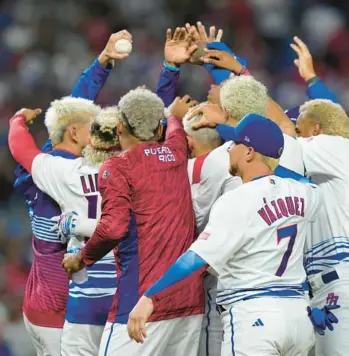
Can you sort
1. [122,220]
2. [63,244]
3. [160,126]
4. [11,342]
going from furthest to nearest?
[11,342], [63,244], [160,126], [122,220]

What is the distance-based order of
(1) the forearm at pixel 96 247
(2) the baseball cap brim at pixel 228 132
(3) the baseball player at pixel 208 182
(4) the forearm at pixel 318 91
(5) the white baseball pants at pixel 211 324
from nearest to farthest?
(2) the baseball cap brim at pixel 228 132 < (1) the forearm at pixel 96 247 < (3) the baseball player at pixel 208 182 < (5) the white baseball pants at pixel 211 324 < (4) the forearm at pixel 318 91

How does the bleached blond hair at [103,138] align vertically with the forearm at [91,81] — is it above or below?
below

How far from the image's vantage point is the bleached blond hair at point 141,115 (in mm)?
5680

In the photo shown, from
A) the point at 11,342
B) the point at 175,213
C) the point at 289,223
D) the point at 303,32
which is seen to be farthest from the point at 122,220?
the point at 303,32

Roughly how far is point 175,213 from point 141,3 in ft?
25.8

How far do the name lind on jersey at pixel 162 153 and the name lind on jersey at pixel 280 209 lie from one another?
0.78 metres

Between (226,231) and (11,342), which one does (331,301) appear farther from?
(11,342)

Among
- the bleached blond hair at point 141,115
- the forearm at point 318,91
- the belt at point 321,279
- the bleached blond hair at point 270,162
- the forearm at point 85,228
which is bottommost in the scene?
the belt at point 321,279

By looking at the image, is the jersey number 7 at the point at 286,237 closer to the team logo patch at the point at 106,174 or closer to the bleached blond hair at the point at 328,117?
the team logo patch at the point at 106,174

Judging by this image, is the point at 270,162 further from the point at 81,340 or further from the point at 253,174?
the point at 81,340

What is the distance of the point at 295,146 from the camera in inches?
234

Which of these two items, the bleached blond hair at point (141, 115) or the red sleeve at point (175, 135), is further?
the red sleeve at point (175, 135)

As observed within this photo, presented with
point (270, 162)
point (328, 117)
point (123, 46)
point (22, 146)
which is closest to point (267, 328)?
point (270, 162)

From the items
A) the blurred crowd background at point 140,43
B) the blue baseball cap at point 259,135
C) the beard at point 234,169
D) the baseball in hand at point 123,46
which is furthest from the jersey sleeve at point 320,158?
the blurred crowd background at point 140,43
